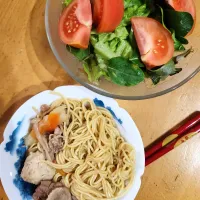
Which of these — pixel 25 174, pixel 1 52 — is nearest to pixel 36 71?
pixel 1 52

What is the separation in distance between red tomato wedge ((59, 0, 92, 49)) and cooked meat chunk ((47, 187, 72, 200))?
1.46ft

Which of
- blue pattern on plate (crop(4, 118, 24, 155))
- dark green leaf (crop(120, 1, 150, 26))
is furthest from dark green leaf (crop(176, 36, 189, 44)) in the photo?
blue pattern on plate (crop(4, 118, 24, 155))

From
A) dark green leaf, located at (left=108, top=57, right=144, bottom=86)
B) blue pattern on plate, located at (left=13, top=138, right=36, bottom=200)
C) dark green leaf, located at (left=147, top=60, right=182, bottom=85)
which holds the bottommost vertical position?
blue pattern on plate, located at (left=13, top=138, right=36, bottom=200)

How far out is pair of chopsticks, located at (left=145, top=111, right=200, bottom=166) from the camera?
1297 millimetres

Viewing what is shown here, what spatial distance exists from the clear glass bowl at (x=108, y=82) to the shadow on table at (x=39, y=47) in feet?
0.38

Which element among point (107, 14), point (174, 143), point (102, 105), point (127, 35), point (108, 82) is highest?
point (107, 14)

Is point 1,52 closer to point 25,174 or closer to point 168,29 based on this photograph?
point 25,174

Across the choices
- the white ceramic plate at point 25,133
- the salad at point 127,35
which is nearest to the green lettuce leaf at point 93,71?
the salad at point 127,35

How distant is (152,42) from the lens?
1.12 m

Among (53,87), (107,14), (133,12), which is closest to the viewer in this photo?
(107,14)

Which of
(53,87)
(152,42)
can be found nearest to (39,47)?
(53,87)

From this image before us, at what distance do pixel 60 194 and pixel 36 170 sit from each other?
10 cm

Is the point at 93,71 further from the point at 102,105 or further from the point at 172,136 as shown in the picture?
the point at 172,136

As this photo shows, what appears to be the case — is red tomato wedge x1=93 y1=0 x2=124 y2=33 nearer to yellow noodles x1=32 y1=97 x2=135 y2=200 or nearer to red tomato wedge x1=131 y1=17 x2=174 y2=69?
red tomato wedge x1=131 y1=17 x2=174 y2=69
